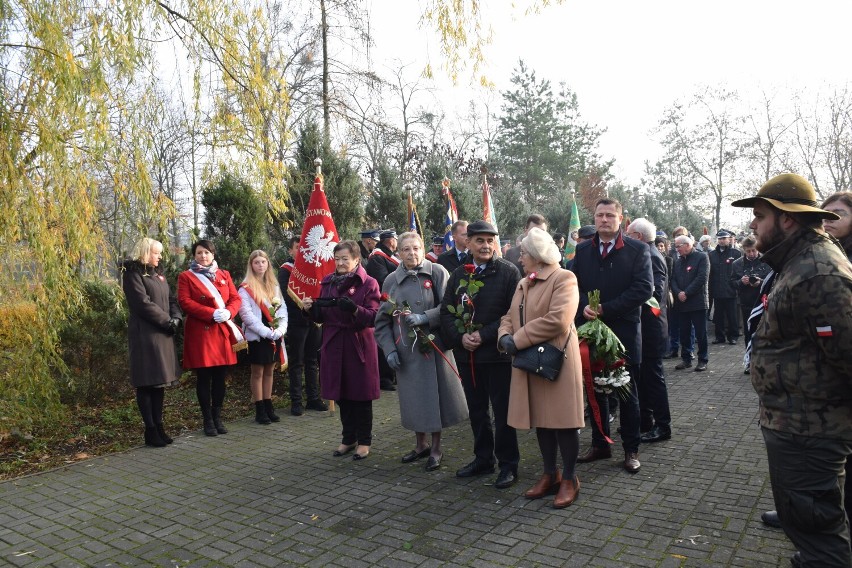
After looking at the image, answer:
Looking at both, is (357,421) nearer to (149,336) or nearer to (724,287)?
(149,336)

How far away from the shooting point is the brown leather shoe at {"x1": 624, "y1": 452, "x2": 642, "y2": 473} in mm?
5504

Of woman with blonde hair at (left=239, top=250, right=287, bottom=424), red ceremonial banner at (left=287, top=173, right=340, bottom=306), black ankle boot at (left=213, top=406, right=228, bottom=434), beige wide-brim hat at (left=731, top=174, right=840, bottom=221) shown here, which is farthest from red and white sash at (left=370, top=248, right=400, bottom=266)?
beige wide-brim hat at (left=731, top=174, right=840, bottom=221)

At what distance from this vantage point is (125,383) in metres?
9.32

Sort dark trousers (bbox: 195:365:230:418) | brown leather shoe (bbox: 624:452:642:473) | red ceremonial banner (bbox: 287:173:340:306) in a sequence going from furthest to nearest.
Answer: red ceremonial banner (bbox: 287:173:340:306) < dark trousers (bbox: 195:365:230:418) < brown leather shoe (bbox: 624:452:642:473)

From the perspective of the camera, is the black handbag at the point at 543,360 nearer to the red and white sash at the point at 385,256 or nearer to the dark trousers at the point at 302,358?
the dark trousers at the point at 302,358

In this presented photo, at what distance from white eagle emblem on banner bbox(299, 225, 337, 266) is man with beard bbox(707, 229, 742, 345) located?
310 inches

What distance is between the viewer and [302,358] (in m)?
8.59

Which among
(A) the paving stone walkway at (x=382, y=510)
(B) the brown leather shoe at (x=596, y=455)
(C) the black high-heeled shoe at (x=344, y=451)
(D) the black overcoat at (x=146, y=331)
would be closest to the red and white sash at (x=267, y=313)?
(D) the black overcoat at (x=146, y=331)

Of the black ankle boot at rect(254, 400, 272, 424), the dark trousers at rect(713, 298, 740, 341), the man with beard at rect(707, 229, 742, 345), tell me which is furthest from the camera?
the dark trousers at rect(713, 298, 740, 341)

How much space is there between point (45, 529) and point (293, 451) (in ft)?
7.79

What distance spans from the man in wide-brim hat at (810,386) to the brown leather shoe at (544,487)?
213 cm

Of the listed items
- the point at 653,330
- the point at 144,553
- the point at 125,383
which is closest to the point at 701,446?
the point at 653,330

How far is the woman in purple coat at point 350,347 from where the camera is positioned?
636 centimetres

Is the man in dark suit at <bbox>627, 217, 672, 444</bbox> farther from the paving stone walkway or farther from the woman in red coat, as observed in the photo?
the woman in red coat
